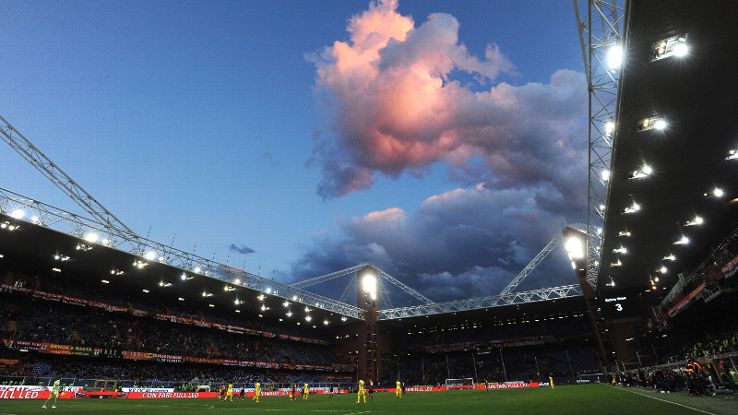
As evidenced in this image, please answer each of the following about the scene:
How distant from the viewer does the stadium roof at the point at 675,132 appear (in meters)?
14.9

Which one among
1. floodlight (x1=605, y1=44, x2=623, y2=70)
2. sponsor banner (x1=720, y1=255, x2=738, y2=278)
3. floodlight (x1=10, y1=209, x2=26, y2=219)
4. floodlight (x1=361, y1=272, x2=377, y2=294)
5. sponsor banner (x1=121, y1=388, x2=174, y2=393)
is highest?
floodlight (x1=361, y1=272, x2=377, y2=294)

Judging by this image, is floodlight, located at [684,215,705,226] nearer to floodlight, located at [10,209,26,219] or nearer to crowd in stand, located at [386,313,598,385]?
crowd in stand, located at [386,313,598,385]

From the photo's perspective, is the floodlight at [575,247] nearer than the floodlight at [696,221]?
No

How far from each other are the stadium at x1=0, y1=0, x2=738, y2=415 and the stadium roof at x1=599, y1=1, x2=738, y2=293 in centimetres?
10

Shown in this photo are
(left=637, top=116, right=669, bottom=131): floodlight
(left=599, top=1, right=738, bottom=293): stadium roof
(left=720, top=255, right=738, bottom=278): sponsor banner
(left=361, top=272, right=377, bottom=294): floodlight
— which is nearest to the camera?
(left=599, top=1, right=738, bottom=293): stadium roof

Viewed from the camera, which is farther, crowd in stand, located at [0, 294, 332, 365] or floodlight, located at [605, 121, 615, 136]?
crowd in stand, located at [0, 294, 332, 365]

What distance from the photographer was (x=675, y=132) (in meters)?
20.8

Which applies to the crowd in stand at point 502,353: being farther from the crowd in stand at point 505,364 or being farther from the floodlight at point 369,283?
the floodlight at point 369,283

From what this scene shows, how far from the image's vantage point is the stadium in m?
17.7

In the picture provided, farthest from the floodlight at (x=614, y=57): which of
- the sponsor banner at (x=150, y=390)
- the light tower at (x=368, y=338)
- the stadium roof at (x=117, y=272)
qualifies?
the light tower at (x=368, y=338)

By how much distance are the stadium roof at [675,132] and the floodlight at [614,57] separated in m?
0.30

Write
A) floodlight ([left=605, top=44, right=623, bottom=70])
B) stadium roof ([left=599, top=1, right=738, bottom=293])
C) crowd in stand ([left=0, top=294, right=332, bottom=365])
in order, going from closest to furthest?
1. stadium roof ([left=599, top=1, right=738, bottom=293])
2. floodlight ([left=605, top=44, right=623, bottom=70])
3. crowd in stand ([left=0, top=294, right=332, bottom=365])

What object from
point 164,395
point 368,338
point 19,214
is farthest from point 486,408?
point 368,338

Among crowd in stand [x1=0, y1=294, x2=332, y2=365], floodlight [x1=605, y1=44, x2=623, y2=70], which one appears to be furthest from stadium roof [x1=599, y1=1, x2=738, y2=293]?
crowd in stand [x1=0, y1=294, x2=332, y2=365]
